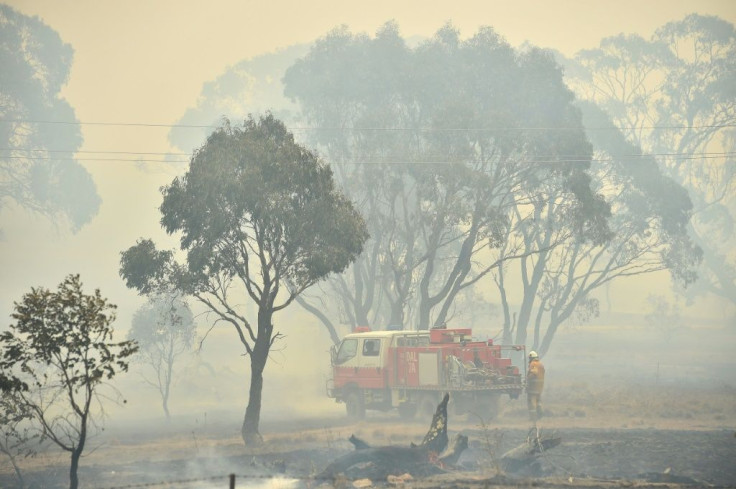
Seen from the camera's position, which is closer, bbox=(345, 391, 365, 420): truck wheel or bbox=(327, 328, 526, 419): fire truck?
bbox=(327, 328, 526, 419): fire truck

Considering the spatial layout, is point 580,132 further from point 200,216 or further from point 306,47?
point 306,47

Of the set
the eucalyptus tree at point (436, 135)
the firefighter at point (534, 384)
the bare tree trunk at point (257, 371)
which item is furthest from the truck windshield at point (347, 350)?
the eucalyptus tree at point (436, 135)

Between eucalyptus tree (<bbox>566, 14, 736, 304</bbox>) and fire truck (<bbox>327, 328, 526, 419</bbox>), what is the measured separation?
59937 mm

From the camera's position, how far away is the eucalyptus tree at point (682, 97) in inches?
3612

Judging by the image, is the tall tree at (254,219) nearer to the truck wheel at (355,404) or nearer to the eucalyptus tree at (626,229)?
the truck wheel at (355,404)

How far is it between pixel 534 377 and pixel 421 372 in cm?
409

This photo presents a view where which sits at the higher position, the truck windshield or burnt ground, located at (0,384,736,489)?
the truck windshield

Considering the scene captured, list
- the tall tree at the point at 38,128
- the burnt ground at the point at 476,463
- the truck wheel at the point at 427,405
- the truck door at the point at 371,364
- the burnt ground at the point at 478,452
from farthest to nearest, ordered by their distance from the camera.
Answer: the tall tree at the point at 38,128, the truck door at the point at 371,364, the truck wheel at the point at 427,405, the burnt ground at the point at 478,452, the burnt ground at the point at 476,463

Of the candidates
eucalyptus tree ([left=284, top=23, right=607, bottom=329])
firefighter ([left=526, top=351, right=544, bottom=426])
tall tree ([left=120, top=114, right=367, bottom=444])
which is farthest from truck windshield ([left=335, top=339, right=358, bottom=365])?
eucalyptus tree ([left=284, top=23, right=607, bottom=329])

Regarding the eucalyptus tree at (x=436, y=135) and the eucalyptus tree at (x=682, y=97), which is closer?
the eucalyptus tree at (x=436, y=135)

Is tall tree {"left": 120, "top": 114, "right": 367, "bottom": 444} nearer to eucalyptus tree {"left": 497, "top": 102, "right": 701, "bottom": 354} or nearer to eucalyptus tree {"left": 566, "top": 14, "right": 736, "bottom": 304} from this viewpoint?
eucalyptus tree {"left": 497, "top": 102, "right": 701, "bottom": 354}

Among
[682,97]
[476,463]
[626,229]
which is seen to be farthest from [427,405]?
[682,97]

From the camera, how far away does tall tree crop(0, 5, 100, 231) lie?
79.0 meters

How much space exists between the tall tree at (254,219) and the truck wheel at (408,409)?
615 centimetres
